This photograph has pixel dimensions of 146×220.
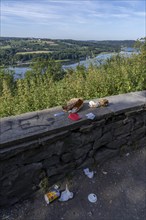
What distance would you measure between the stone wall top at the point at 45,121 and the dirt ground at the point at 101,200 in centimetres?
77

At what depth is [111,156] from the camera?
3.04 m

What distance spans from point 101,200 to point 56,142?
0.87 meters

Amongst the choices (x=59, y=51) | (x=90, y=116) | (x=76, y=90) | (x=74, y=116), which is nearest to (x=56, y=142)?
(x=74, y=116)

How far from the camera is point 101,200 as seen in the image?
241cm

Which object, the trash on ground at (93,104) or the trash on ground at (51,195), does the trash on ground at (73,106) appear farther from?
the trash on ground at (51,195)

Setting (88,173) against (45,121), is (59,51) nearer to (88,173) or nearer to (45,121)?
(88,173)

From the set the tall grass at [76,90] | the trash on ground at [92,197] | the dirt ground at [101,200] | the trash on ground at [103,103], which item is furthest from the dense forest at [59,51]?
the trash on ground at [92,197]

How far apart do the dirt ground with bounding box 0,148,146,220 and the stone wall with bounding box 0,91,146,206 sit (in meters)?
0.12

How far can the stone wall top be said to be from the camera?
6.72 feet

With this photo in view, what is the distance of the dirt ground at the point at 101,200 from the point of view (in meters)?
2.20

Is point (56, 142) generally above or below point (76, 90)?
below

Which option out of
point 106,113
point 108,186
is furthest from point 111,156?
point 106,113

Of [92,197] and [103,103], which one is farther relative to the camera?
[103,103]

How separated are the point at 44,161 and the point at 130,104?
148cm
